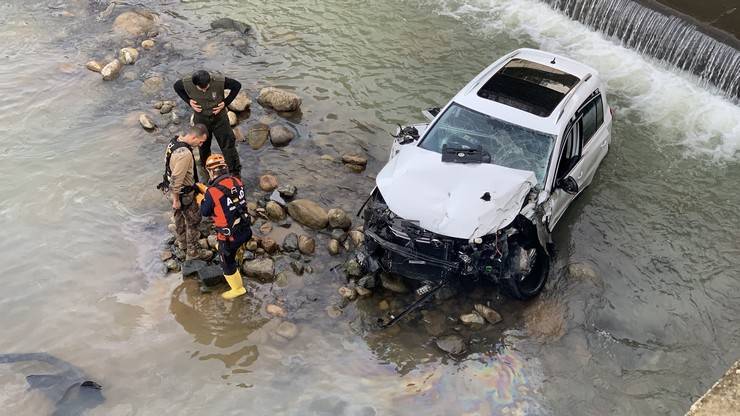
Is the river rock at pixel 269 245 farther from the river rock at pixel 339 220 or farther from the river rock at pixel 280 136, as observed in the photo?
the river rock at pixel 280 136

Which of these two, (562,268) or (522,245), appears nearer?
(522,245)

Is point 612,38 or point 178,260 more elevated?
point 612,38

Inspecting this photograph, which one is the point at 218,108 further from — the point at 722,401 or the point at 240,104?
the point at 722,401

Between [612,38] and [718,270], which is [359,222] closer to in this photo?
[718,270]

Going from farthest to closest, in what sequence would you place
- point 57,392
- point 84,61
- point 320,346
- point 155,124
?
point 84,61
point 155,124
point 320,346
point 57,392

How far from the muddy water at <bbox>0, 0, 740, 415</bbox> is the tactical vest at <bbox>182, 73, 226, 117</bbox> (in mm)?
1636

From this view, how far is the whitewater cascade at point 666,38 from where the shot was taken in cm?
1123

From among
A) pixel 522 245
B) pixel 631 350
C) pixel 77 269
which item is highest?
pixel 522 245

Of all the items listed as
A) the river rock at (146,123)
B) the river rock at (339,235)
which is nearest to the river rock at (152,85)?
the river rock at (146,123)

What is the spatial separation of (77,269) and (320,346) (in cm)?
337

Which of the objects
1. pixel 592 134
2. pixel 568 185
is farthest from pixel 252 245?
pixel 592 134

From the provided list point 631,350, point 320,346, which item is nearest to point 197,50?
point 320,346

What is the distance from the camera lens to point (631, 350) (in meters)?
7.06

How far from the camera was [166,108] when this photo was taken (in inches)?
414
